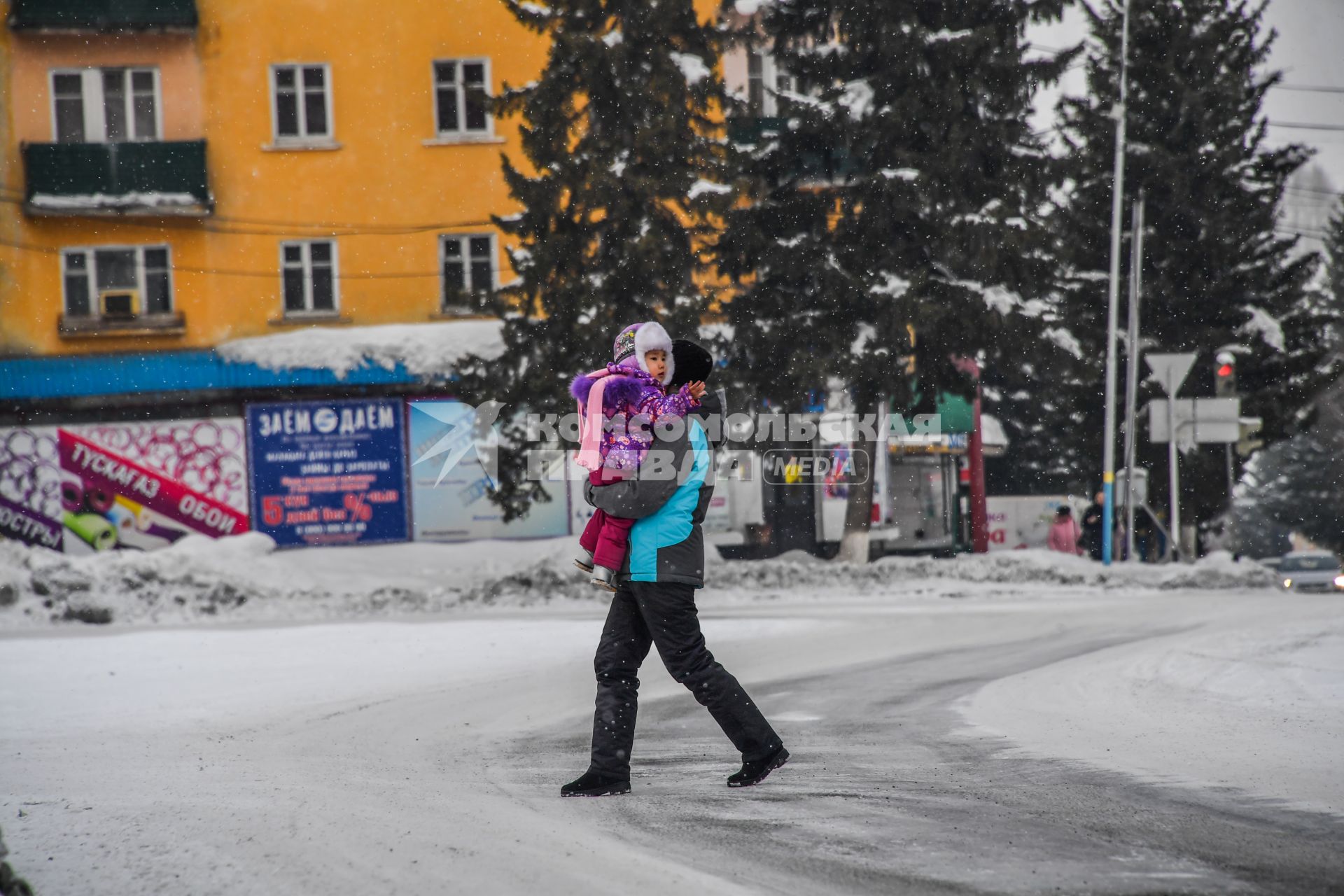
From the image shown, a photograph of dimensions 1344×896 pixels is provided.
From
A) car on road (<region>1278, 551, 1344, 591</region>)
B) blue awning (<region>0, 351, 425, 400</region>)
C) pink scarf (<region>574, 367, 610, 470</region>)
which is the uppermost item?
blue awning (<region>0, 351, 425, 400</region>)

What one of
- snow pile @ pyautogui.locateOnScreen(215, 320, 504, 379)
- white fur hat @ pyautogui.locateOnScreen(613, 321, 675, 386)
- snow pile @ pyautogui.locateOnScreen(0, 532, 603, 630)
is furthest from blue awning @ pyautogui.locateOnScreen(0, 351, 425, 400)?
white fur hat @ pyautogui.locateOnScreen(613, 321, 675, 386)

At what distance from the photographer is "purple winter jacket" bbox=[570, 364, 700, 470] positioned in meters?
4.54

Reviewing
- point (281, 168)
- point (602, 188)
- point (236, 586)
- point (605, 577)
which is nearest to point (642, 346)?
point (605, 577)

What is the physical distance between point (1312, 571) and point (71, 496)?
22340 millimetres

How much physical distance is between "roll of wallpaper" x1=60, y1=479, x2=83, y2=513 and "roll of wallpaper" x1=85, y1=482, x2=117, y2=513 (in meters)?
0.10

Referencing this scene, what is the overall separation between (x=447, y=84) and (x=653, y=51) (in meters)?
7.21

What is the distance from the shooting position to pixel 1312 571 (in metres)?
25.1

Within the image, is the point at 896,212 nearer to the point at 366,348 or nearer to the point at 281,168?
the point at 366,348

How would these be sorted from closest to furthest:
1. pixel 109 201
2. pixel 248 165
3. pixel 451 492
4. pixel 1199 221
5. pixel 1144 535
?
pixel 451 492 < pixel 109 201 < pixel 248 165 < pixel 1144 535 < pixel 1199 221

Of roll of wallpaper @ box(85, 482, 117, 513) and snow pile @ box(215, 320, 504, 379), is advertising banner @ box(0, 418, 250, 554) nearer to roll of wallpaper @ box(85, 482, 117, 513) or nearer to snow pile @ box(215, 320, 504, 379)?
roll of wallpaper @ box(85, 482, 117, 513)

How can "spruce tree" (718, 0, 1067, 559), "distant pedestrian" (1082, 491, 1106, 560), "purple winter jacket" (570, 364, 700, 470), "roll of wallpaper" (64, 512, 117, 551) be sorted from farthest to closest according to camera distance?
"roll of wallpaper" (64, 512, 117, 551) < "distant pedestrian" (1082, 491, 1106, 560) < "spruce tree" (718, 0, 1067, 559) < "purple winter jacket" (570, 364, 700, 470)

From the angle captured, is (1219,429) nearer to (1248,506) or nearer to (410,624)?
(410,624)

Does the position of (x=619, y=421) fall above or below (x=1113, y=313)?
below

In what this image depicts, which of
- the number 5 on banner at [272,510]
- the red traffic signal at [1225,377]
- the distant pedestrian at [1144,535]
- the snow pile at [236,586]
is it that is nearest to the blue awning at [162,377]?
the number 5 on banner at [272,510]
